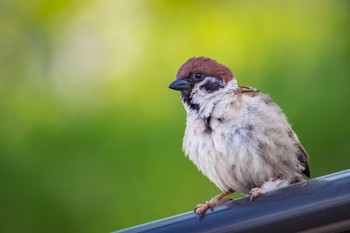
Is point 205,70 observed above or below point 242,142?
above

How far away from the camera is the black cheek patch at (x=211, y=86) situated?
350 cm

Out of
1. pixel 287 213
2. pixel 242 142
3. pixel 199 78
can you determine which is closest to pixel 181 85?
pixel 199 78

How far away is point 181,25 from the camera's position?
13.8ft

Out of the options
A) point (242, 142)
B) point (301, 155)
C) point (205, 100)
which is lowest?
point (301, 155)

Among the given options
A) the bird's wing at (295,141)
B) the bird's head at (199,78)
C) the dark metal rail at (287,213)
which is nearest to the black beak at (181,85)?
the bird's head at (199,78)

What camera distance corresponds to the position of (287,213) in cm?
200

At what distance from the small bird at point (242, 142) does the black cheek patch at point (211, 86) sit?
20mm

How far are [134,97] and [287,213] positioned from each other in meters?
2.09

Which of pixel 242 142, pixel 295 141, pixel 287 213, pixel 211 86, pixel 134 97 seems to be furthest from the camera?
pixel 134 97

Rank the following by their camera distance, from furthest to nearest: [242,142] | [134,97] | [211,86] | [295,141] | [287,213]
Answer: [134,97]
[211,86]
[295,141]
[242,142]
[287,213]

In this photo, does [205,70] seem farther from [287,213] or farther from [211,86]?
[287,213]

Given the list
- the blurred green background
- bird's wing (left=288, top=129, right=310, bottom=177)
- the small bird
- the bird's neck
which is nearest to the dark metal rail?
the small bird

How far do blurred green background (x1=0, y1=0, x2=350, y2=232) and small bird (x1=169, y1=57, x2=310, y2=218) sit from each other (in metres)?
0.49

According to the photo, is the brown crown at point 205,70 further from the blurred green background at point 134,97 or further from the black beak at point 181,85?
the blurred green background at point 134,97
